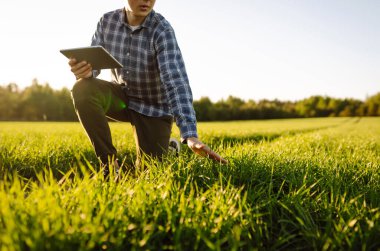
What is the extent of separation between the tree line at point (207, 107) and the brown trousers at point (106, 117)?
53049mm

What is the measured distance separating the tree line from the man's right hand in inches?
2118

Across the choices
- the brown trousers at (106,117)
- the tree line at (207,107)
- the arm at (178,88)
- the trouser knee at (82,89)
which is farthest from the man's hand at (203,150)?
the tree line at (207,107)

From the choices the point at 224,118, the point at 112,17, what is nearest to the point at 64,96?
the point at 224,118

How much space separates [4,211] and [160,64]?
2401 mm

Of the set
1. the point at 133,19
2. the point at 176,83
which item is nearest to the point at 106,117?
the point at 176,83

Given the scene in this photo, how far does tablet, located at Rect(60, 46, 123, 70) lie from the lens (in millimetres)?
3064

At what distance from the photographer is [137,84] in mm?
4176

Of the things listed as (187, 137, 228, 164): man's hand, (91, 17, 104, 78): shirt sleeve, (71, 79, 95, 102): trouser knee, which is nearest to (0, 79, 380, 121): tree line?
(91, 17, 104, 78): shirt sleeve

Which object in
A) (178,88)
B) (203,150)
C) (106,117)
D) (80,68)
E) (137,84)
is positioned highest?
(80,68)

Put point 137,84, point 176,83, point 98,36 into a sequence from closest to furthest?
point 176,83
point 137,84
point 98,36

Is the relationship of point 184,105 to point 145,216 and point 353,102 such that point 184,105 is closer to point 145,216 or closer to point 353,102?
point 145,216

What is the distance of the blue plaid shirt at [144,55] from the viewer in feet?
12.0

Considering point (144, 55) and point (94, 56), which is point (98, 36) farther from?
point (94, 56)

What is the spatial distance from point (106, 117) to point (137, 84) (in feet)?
1.96
